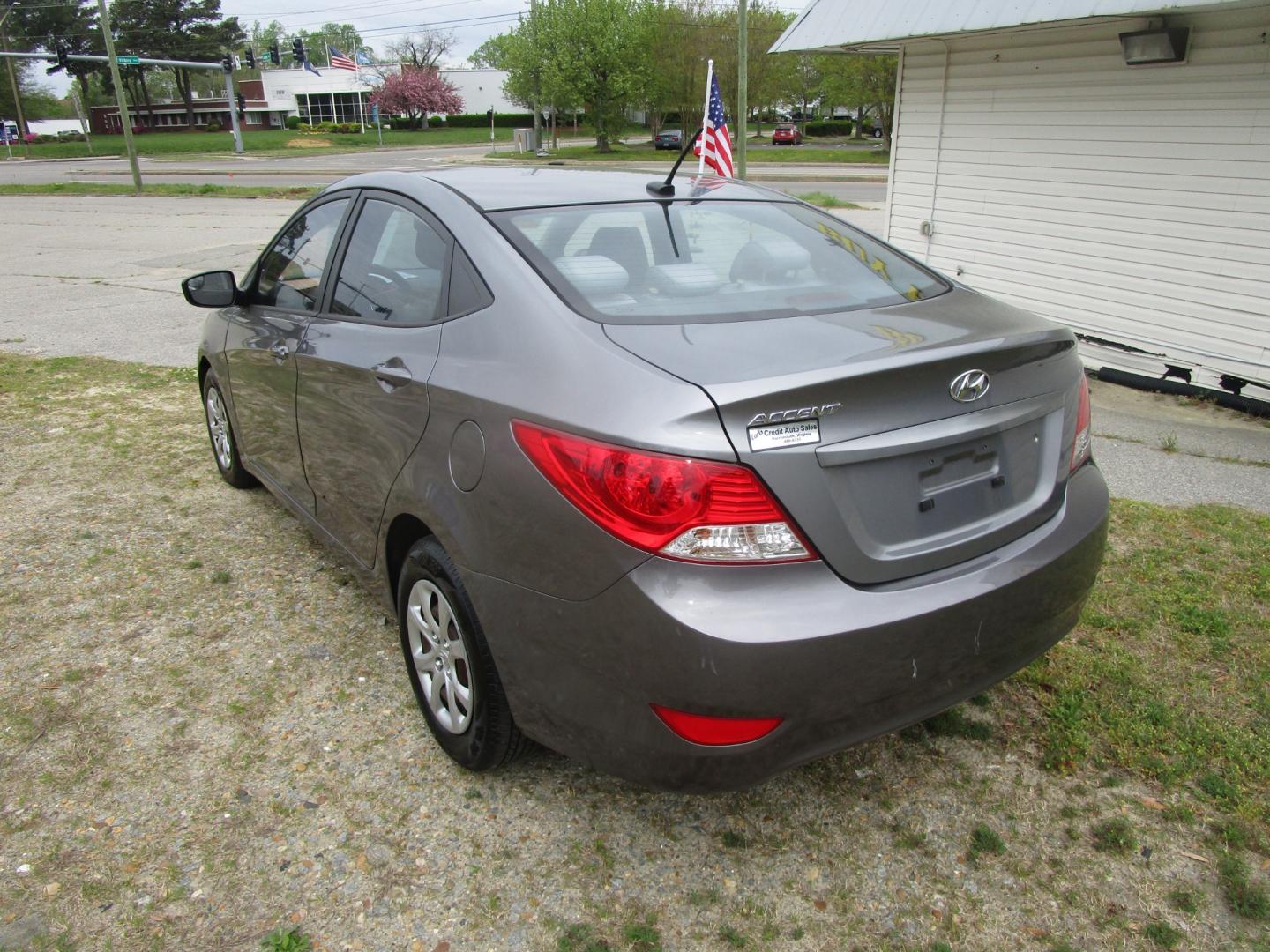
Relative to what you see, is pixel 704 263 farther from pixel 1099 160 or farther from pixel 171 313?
pixel 171 313

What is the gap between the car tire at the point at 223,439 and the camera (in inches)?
187

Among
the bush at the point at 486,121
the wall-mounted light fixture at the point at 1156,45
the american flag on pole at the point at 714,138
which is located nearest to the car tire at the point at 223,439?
the american flag on pole at the point at 714,138

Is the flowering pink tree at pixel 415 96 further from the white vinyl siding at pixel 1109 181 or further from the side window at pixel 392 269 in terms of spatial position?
the side window at pixel 392 269

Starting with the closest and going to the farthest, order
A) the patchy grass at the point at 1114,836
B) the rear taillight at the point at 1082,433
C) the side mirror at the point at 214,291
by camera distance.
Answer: the patchy grass at the point at 1114,836 → the rear taillight at the point at 1082,433 → the side mirror at the point at 214,291

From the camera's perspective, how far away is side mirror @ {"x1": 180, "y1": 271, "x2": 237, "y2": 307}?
4062 mm

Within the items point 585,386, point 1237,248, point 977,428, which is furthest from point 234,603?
point 1237,248

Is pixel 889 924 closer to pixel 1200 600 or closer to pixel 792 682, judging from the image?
pixel 792 682

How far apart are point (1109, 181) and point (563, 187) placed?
614cm

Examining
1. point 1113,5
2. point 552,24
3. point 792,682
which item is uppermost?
point 552,24

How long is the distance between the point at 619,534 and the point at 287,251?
2.61 m

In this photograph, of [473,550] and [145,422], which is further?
[145,422]

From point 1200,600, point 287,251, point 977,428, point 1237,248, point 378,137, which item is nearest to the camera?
point 977,428

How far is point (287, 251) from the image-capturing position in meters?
3.93

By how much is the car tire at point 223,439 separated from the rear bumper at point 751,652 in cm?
293
